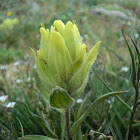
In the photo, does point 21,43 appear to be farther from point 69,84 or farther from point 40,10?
point 69,84

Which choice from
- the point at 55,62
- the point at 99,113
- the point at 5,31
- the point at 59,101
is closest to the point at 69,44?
the point at 55,62

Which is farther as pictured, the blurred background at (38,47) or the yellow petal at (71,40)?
the blurred background at (38,47)

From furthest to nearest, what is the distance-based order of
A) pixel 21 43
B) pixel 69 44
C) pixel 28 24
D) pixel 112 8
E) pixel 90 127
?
pixel 112 8
pixel 28 24
pixel 21 43
pixel 90 127
pixel 69 44

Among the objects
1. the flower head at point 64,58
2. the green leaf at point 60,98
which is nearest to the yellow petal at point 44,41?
the flower head at point 64,58

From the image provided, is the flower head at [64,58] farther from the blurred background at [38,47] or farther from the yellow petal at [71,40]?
the blurred background at [38,47]

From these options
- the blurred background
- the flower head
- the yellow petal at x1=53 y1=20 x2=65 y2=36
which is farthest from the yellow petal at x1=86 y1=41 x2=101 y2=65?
the blurred background

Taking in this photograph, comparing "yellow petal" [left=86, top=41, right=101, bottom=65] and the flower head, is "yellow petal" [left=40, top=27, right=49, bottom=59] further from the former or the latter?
"yellow petal" [left=86, top=41, right=101, bottom=65]
